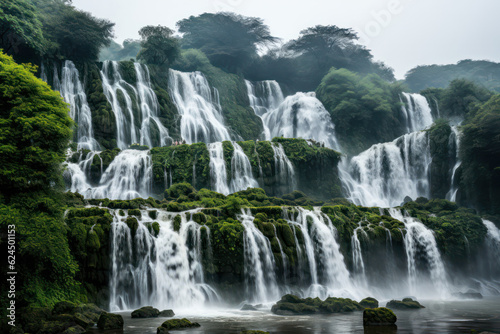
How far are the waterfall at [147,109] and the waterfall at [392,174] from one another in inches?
638

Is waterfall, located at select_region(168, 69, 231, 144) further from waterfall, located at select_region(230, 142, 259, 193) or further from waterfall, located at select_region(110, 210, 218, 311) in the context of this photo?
waterfall, located at select_region(110, 210, 218, 311)

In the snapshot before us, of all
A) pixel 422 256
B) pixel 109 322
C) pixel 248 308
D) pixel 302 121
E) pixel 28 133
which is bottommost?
pixel 248 308

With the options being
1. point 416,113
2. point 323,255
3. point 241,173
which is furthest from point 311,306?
point 416,113

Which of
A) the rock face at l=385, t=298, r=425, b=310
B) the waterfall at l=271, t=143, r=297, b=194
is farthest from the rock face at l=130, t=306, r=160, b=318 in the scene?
the waterfall at l=271, t=143, r=297, b=194

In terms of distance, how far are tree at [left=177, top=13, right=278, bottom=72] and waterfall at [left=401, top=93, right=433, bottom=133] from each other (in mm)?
21709

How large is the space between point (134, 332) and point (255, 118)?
37272 millimetres

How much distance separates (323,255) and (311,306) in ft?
18.1

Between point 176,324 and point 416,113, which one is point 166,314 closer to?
point 176,324

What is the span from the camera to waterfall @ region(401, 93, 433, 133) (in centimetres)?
4522

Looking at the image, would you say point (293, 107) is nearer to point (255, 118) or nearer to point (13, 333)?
point (255, 118)

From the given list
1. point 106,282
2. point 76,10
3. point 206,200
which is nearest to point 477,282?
point 206,200

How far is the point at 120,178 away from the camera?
27.1 metres

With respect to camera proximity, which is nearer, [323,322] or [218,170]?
[323,322]

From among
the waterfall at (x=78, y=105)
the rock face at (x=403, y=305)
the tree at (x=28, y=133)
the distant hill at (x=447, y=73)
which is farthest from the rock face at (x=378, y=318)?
the distant hill at (x=447, y=73)
